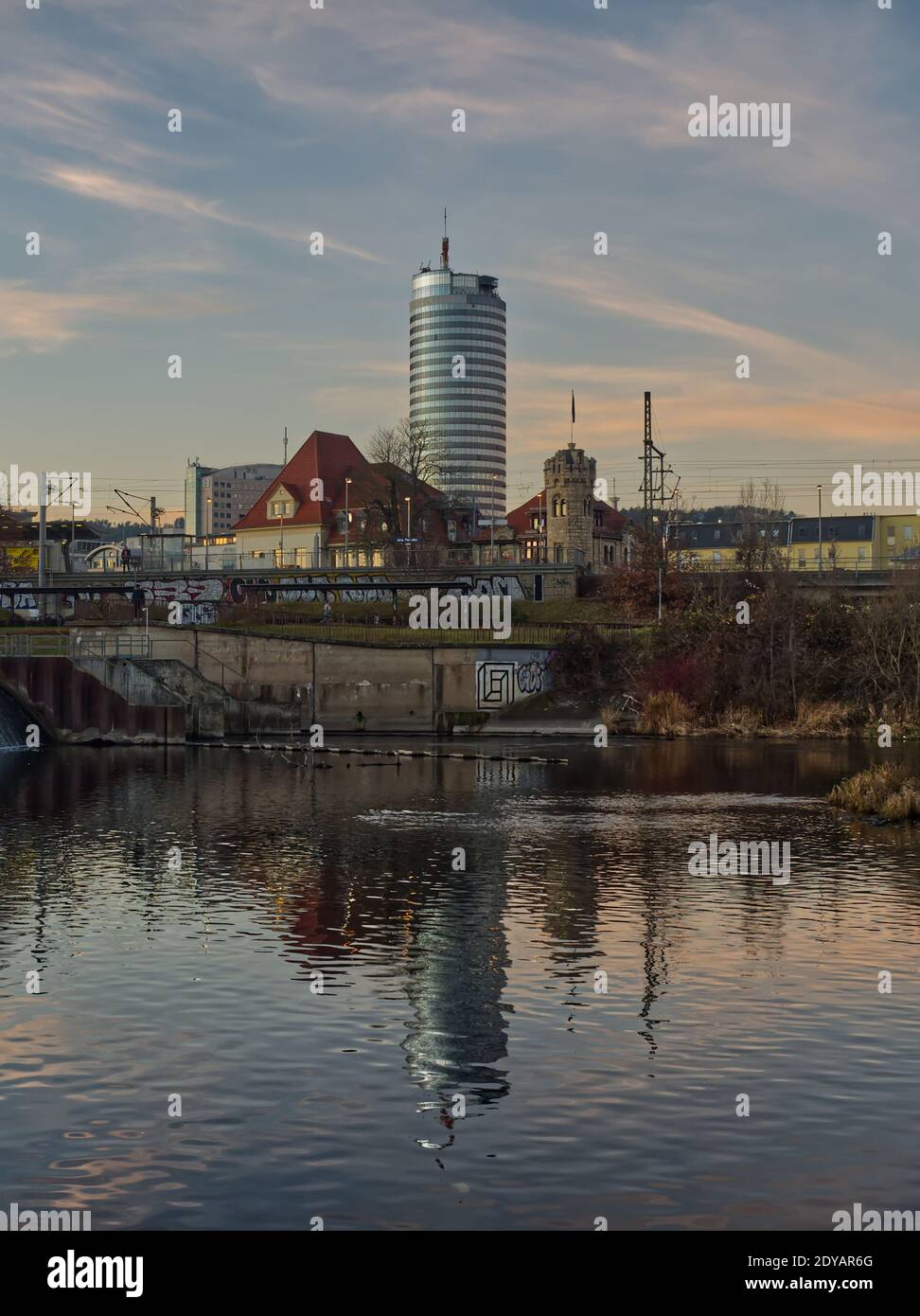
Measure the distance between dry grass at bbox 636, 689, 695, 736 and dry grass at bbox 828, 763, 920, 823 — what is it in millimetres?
39279

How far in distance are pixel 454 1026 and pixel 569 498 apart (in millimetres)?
148633

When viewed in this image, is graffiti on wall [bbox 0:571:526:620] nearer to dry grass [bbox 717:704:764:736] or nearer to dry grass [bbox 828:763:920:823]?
dry grass [bbox 717:704:764:736]

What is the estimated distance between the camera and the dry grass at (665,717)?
99000mm

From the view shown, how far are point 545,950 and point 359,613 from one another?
323 feet

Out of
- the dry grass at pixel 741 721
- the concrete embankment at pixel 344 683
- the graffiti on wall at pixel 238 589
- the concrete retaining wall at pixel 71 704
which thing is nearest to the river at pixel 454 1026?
the concrete retaining wall at pixel 71 704

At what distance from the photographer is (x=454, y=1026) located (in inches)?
941

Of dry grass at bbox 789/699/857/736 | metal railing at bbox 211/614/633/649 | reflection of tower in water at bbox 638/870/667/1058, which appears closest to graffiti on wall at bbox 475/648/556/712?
metal railing at bbox 211/614/633/649

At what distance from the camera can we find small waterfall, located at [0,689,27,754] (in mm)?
89669

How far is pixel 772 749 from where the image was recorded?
284ft

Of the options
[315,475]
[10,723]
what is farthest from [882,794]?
[315,475]

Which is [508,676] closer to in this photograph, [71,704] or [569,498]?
[71,704]

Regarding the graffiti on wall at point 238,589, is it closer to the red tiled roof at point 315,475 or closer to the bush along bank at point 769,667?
the bush along bank at point 769,667
